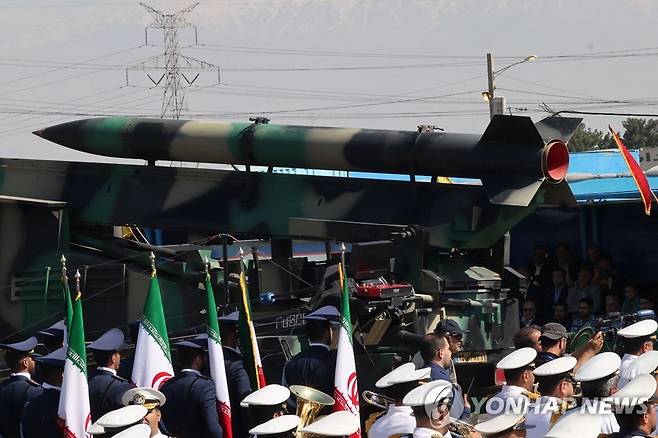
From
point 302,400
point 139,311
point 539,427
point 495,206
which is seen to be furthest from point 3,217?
point 539,427

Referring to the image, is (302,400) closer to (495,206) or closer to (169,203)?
(495,206)

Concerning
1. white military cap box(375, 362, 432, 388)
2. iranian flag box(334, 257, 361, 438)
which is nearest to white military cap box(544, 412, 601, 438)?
white military cap box(375, 362, 432, 388)

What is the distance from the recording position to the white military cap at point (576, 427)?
16.7ft

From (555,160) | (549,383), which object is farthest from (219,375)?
(555,160)

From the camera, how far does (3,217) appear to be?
13.0 meters

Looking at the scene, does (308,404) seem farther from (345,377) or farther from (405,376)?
(345,377)

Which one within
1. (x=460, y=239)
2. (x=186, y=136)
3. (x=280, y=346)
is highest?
(x=186, y=136)

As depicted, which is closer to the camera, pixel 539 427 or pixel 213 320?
pixel 539 427

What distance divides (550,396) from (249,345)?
12.0ft

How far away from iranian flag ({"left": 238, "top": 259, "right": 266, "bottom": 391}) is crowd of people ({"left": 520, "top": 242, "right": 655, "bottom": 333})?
12.3 feet

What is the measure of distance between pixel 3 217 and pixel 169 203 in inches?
65.8

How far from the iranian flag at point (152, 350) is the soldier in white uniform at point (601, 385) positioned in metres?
4.07

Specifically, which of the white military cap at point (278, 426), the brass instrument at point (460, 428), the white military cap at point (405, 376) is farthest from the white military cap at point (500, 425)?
the white military cap at point (405, 376)

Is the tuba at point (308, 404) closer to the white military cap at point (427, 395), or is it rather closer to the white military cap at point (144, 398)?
the white military cap at point (144, 398)
